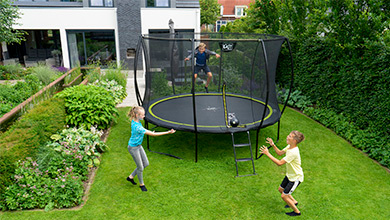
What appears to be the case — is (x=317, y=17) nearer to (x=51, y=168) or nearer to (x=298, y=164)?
(x=298, y=164)

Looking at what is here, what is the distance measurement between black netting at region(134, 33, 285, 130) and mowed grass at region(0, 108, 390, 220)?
790 millimetres

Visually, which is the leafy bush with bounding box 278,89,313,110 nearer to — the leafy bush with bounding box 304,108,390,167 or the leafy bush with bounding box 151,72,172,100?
the leafy bush with bounding box 304,108,390,167

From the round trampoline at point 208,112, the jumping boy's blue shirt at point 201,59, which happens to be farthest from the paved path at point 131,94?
the jumping boy's blue shirt at point 201,59

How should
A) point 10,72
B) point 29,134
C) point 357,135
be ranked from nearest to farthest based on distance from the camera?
point 29,134, point 357,135, point 10,72

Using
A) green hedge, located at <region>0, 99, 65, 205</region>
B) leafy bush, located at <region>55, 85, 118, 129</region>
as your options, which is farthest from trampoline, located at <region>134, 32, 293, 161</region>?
green hedge, located at <region>0, 99, 65, 205</region>

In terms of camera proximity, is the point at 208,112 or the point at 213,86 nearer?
the point at 208,112

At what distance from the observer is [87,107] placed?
5.99 meters

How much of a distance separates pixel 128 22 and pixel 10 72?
5.21m

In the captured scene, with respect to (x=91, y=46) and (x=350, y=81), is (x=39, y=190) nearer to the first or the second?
(x=350, y=81)

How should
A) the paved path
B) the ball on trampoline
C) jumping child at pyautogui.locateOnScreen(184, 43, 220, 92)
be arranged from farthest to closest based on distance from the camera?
the paved path → jumping child at pyautogui.locateOnScreen(184, 43, 220, 92) → the ball on trampoline

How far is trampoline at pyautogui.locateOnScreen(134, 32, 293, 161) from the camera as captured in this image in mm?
5527

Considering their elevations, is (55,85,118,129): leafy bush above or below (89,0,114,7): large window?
below

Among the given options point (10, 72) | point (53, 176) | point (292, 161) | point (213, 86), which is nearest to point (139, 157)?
point (53, 176)

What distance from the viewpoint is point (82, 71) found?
1030 cm
